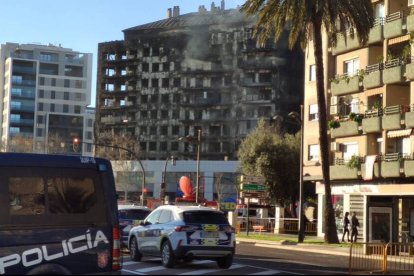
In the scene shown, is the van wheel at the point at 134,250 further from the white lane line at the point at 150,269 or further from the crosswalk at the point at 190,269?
the white lane line at the point at 150,269

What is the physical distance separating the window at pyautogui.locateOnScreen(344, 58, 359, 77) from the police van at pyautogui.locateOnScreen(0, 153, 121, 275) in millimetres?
36774

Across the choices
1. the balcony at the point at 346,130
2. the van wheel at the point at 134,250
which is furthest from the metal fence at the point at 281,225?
the van wheel at the point at 134,250

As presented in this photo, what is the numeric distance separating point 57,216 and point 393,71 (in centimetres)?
3365

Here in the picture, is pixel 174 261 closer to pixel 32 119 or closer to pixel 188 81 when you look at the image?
pixel 188 81

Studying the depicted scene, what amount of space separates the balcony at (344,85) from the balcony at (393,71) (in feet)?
9.42

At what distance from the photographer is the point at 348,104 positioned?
45.1 metres

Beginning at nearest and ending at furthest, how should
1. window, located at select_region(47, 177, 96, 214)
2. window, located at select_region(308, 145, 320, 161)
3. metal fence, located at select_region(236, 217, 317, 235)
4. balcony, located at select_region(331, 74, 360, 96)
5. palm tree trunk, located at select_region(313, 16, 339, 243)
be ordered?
1. window, located at select_region(47, 177, 96, 214)
2. palm tree trunk, located at select_region(313, 16, 339, 243)
3. balcony, located at select_region(331, 74, 360, 96)
4. metal fence, located at select_region(236, 217, 317, 235)
5. window, located at select_region(308, 145, 320, 161)

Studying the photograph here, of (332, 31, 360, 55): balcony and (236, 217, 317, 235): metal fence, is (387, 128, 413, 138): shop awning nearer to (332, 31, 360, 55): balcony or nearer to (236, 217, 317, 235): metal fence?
(332, 31, 360, 55): balcony

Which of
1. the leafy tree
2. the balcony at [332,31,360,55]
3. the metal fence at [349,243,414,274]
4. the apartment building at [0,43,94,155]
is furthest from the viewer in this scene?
the apartment building at [0,43,94,155]

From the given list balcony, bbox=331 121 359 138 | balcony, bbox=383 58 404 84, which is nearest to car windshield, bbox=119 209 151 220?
balcony, bbox=383 58 404 84

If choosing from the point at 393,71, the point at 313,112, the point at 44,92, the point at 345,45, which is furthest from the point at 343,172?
the point at 44,92

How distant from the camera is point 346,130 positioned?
43.9 meters

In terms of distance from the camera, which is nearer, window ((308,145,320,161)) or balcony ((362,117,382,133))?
balcony ((362,117,382,133))

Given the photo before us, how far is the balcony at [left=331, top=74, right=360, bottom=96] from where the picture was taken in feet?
142
